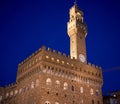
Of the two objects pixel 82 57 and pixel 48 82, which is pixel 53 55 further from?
pixel 82 57

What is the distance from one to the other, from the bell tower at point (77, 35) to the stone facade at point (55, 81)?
3002 mm

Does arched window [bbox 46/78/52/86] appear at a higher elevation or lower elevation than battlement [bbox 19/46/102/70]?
lower

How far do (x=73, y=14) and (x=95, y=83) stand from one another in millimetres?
22353

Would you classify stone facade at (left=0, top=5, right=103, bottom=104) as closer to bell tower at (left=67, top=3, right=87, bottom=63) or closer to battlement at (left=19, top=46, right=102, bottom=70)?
battlement at (left=19, top=46, right=102, bottom=70)

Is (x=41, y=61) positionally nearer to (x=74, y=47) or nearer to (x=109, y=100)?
(x=74, y=47)

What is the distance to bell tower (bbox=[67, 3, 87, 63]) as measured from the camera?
190 feet

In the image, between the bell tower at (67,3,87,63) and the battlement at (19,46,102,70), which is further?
the bell tower at (67,3,87,63)

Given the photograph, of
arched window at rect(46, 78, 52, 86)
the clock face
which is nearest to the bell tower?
the clock face

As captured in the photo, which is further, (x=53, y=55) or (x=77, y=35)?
(x=77, y=35)

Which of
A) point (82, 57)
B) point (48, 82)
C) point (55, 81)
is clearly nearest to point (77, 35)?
point (82, 57)

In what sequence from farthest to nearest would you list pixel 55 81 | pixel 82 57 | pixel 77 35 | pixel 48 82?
pixel 77 35, pixel 82 57, pixel 55 81, pixel 48 82

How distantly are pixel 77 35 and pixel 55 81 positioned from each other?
17837mm

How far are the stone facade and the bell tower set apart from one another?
9.85 ft

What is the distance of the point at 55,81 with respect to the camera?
1890 inches
